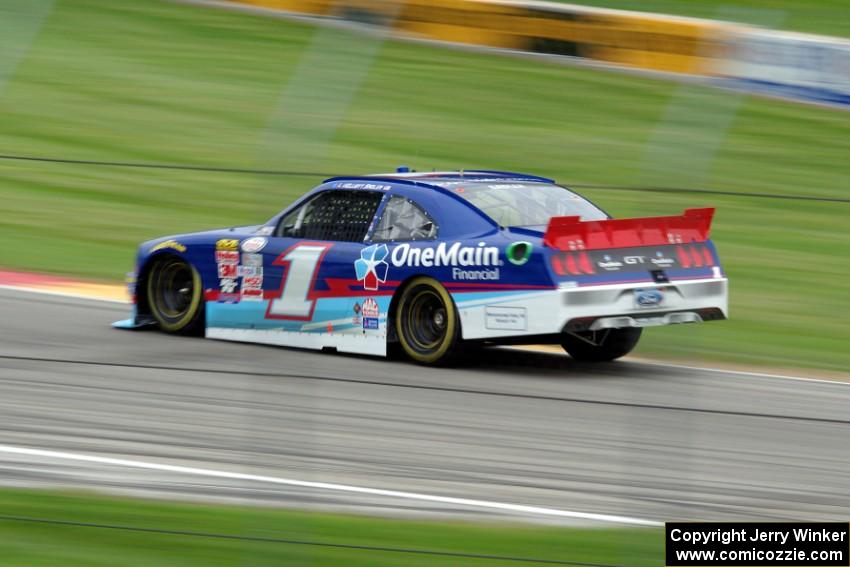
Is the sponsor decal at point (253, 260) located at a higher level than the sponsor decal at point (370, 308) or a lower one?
higher

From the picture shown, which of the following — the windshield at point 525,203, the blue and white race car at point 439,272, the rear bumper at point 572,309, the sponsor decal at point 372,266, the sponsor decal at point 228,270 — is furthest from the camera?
the sponsor decal at point 228,270

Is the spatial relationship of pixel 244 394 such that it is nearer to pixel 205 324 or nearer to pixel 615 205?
pixel 205 324

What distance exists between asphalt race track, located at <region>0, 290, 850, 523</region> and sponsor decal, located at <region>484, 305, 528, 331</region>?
346 mm

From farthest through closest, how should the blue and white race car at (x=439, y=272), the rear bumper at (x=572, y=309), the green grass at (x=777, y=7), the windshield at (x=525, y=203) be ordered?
the green grass at (x=777, y=7), the windshield at (x=525, y=203), the blue and white race car at (x=439, y=272), the rear bumper at (x=572, y=309)

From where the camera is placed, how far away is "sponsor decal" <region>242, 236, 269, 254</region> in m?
9.69

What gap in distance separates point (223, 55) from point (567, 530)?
14.1 metres

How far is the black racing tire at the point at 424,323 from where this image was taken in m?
A: 9.00

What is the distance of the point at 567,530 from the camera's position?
5.38m

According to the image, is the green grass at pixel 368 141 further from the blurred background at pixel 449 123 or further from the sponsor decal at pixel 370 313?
the sponsor decal at pixel 370 313

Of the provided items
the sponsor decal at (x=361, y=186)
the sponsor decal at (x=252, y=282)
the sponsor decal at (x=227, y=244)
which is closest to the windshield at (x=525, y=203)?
the sponsor decal at (x=361, y=186)

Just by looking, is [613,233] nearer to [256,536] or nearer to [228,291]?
[228,291]

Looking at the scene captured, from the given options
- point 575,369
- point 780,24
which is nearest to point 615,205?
point 575,369

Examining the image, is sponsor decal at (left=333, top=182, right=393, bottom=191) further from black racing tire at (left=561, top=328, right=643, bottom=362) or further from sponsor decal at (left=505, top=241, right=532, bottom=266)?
black racing tire at (left=561, top=328, right=643, bottom=362)

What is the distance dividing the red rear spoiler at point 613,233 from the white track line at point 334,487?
2943mm
